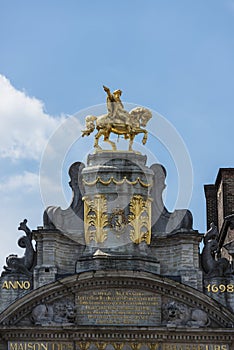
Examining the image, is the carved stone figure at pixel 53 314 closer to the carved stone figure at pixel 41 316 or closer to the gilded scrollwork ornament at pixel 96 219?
the carved stone figure at pixel 41 316

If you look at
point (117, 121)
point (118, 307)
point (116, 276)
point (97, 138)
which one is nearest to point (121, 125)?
point (117, 121)

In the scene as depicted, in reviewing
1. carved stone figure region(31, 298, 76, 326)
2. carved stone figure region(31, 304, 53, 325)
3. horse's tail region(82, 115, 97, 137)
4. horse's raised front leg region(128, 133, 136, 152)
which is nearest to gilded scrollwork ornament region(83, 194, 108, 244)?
horse's raised front leg region(128, 133, 136, 152)


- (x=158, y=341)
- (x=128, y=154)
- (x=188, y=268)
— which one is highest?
(x=128, y=154)

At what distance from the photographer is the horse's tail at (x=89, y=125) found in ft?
137

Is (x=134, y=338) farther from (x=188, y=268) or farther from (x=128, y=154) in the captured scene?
(x=128, y=154)

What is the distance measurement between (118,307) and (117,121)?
6.37 meters

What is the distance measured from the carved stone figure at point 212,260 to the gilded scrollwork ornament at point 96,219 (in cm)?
331

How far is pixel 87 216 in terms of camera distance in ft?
134

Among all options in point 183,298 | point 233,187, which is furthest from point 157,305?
point 233,187

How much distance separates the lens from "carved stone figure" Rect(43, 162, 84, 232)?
40.6 m

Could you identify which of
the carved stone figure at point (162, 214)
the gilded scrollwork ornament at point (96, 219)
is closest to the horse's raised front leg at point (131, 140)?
the carved stone figure at point (162, 214)

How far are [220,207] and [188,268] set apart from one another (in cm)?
1031

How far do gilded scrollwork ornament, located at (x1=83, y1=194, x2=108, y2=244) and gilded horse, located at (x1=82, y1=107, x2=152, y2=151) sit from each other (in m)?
1.99

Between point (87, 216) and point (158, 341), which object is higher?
point (87, 216)
